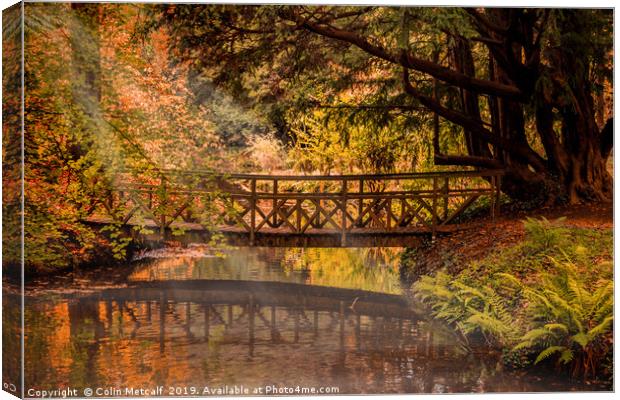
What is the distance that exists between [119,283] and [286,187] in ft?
5.54

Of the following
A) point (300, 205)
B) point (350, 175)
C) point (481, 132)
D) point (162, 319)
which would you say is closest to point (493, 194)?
point (481, 132)

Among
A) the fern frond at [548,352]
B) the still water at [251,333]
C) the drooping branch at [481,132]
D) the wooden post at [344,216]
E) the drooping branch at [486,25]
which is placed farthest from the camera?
the drooping branch at [481,132]

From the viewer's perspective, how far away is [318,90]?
9258 millimetres

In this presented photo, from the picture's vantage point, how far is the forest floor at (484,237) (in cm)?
902

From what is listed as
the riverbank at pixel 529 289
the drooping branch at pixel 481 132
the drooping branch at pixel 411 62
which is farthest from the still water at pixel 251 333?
the drooping branch at pixel 411 62

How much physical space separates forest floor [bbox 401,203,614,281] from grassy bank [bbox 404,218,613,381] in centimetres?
7

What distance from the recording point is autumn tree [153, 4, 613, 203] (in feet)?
28.8

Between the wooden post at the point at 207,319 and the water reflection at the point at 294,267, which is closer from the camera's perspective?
the wooden post at the point at 207,319

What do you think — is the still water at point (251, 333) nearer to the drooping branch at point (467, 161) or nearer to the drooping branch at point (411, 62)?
the drooping branch at point (467, 161)

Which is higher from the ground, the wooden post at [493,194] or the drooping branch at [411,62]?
the drooping branch at [411,62]

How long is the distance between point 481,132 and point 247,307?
118 inches

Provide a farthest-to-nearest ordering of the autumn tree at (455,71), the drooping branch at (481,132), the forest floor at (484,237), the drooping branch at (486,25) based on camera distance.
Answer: the drooping branch at (481,132), the drooping branch at (486,25), the forest floor at (484,237), the autumn tree at (455,71)

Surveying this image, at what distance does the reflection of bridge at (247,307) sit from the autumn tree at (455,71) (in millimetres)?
1613

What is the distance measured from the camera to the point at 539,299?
8.64m
